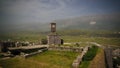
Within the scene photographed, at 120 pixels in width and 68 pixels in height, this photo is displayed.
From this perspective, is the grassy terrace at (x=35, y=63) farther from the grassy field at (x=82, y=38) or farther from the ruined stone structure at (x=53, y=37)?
the grassy field at (x=82, y=38)

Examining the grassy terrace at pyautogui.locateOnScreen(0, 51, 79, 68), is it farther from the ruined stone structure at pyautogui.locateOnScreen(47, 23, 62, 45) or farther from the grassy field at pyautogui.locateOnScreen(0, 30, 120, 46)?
the grassy field at pyautogui.locateOnScreen(0, 30, 120, 46)

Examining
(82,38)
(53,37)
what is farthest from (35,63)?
(82,38)

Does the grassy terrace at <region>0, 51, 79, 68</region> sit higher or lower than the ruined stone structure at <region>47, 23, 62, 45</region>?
lower

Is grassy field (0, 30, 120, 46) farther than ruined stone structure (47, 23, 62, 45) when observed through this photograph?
Yes

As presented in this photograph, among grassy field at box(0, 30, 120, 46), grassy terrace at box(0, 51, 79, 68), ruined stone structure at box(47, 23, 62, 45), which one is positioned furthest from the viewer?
grassy field at box(0, 30, 120, 46)

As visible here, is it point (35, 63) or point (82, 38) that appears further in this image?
point (82, 38)

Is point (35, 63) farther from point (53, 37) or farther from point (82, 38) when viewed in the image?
point (82, 38)

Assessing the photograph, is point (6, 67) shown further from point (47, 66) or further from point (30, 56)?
point (30, 56)

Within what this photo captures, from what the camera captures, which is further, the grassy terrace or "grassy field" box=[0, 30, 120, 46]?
"grassy field" box=[0, 30, 120, 46]

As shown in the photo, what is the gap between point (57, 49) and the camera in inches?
992

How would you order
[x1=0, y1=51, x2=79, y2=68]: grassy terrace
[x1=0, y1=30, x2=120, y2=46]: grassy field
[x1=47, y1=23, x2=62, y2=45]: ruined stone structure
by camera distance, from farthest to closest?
[x1=0, y1=30, x2=120, y2=46]: grassy field → [x1=47, y1=23, x2=62, y2=45]: ruined stone structure → [x1=0, y1=51, x2=79, y2=68]: grassy terrace

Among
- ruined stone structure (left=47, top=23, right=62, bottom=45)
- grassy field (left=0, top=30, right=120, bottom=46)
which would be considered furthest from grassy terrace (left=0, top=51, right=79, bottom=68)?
grassy field (left=0, top=30, right=120, bottom=46)

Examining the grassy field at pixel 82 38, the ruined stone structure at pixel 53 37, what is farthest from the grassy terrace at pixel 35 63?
the grassy field at pixel 82 38

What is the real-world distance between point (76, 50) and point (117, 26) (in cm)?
18154
